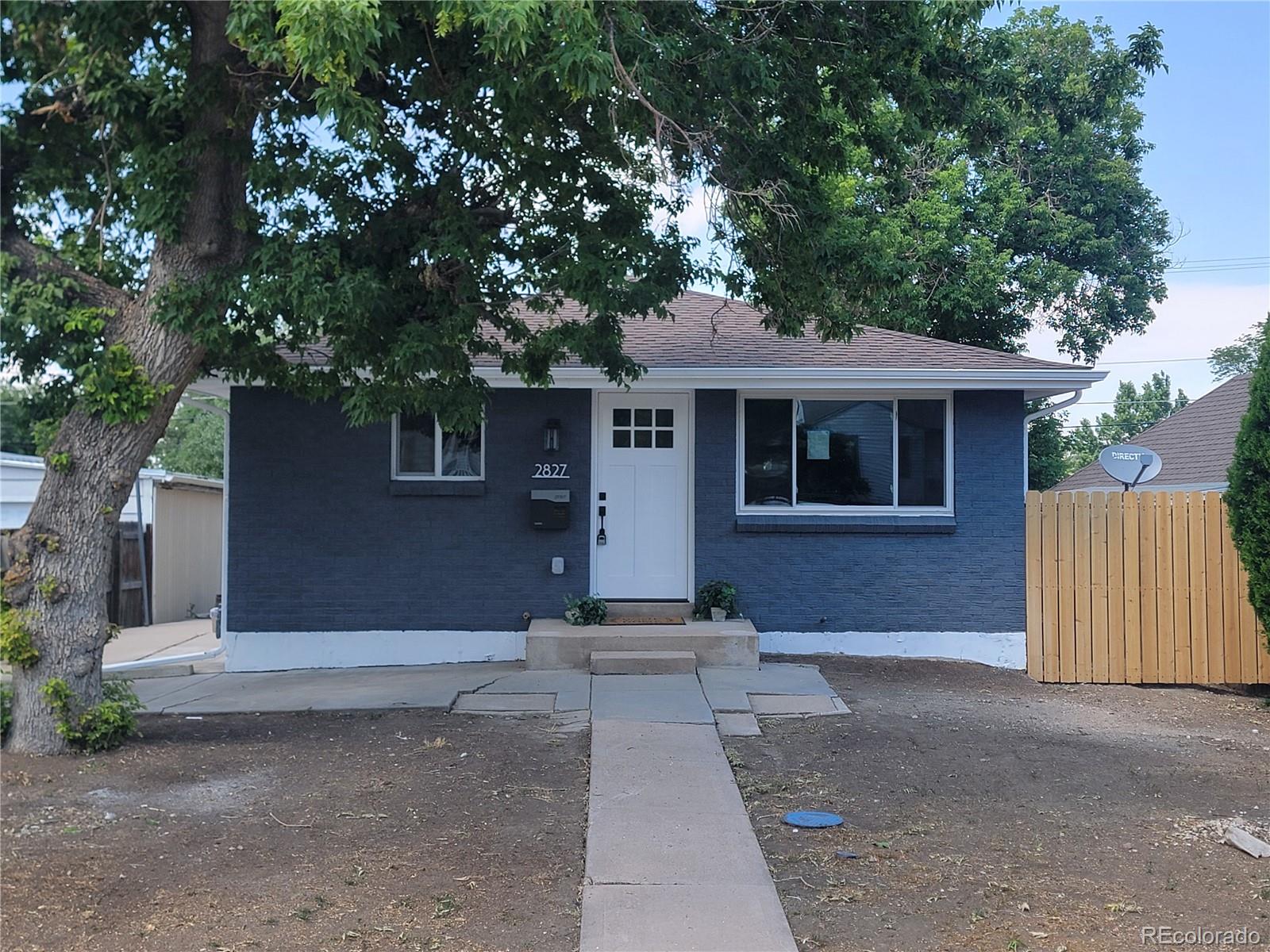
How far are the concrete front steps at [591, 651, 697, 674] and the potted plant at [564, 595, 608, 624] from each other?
89cm

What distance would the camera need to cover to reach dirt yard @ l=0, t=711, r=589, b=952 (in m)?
4.42

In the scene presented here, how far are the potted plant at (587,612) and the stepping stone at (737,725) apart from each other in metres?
2.66

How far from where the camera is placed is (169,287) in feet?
23.4

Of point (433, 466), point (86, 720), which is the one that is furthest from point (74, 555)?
point (433, 466)

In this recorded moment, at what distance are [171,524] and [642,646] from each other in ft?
36.3

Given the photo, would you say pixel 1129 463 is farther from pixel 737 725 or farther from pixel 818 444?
pixel 737 725

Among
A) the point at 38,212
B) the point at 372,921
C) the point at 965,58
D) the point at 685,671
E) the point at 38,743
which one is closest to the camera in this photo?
the point at 372,921

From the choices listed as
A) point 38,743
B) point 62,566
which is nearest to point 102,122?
point 62,566

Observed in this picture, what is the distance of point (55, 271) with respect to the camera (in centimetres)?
717

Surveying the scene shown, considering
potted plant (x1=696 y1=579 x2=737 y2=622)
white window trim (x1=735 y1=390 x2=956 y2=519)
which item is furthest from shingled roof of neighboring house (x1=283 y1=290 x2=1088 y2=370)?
potted plant (x1=696 y1=579 x2=737 y2=622)

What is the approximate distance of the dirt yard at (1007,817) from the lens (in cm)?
456

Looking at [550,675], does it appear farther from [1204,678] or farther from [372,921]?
[1204,678]

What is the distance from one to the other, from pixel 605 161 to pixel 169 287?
3279 mm

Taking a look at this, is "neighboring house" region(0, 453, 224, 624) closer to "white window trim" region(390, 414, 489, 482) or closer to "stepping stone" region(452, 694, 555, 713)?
"white window trim" region(390, 414, 489, 482)
